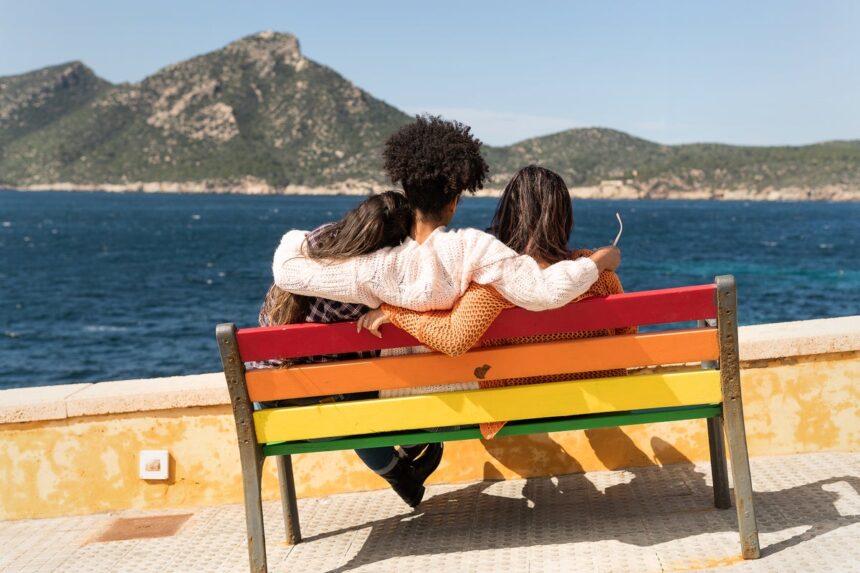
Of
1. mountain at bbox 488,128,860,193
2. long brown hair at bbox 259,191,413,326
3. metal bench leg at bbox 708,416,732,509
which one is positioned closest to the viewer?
long brown hair at bbox 259,191,413,326

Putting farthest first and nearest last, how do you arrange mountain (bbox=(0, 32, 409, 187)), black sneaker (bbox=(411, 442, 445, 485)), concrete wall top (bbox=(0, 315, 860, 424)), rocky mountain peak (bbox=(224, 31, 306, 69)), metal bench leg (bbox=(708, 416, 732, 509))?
rocky mountain peak (bbox=(224, 31, 306, 69)) < mountain (bbox=(0, 32, 409, 187)) < concrete wall top (bbox=(0, 315, 860, 424)) < black sneaker (bbox=(411, 442, 445, 485)) < metal bench leg (bbox=(708, 416, 732, 509))

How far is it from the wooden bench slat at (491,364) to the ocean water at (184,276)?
2403 cm

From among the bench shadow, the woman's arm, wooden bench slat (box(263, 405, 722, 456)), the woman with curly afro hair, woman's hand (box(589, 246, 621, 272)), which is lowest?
the bench shadow

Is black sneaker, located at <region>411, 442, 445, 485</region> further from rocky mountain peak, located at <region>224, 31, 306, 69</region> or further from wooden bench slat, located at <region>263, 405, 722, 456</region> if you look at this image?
rocky mountain peak, located at <region>224, 31, 306, 69</region>

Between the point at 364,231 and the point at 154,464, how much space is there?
6.01 feet

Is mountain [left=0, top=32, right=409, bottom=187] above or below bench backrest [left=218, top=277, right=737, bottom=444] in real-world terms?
above

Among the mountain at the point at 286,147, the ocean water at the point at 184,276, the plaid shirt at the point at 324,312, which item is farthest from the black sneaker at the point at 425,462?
the mountain at the point at 286,147

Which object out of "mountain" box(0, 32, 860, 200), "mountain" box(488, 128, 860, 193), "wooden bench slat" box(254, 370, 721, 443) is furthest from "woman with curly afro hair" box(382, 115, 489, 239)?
"mountain" box(488, 128, 860, 193)

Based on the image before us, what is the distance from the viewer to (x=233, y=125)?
167750 millimetres

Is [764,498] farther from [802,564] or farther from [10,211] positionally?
[10,211]

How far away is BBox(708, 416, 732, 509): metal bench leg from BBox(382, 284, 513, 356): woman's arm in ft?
3.91

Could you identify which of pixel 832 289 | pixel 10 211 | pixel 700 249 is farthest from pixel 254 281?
pixel 10 211

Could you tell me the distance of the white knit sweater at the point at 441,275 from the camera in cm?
320

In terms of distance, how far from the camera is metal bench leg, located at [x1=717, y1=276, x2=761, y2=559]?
331 cm
